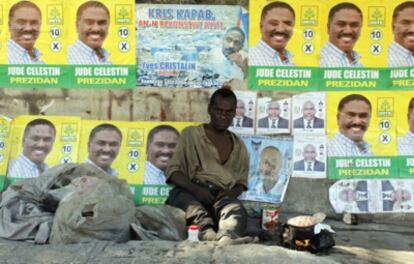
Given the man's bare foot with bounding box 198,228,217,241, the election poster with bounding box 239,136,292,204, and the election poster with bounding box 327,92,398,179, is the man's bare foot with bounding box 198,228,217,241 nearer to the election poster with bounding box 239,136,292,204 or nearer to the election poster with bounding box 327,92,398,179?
the election poster with bounding box 239,136,292,204

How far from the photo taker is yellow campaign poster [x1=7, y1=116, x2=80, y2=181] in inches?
218

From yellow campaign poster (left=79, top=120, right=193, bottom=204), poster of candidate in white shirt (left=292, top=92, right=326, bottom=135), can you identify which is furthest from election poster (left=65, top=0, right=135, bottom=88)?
poster of candidate in white shirt (left=292, top=92, right=326, bottom=135)

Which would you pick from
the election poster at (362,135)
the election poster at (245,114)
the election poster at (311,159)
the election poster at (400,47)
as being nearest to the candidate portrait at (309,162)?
the election poster at (311,159)

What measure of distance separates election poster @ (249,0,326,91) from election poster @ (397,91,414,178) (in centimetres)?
87

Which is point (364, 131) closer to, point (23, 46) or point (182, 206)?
point (182, 206)

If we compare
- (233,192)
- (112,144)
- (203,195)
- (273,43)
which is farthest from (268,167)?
(112,144)

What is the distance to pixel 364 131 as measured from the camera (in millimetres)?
5539

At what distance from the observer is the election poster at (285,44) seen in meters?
5.47

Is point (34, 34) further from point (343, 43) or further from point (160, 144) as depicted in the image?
point (343, 43)

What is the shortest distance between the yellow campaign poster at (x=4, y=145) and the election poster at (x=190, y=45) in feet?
4.49

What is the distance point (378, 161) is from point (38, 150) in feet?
10.9

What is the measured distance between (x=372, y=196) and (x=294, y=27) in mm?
1800

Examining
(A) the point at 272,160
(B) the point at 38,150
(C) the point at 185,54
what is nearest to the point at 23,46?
(B) the point at 38,150

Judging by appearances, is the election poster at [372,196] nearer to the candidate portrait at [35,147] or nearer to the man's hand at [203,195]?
→ the man's hand at [203,195]
